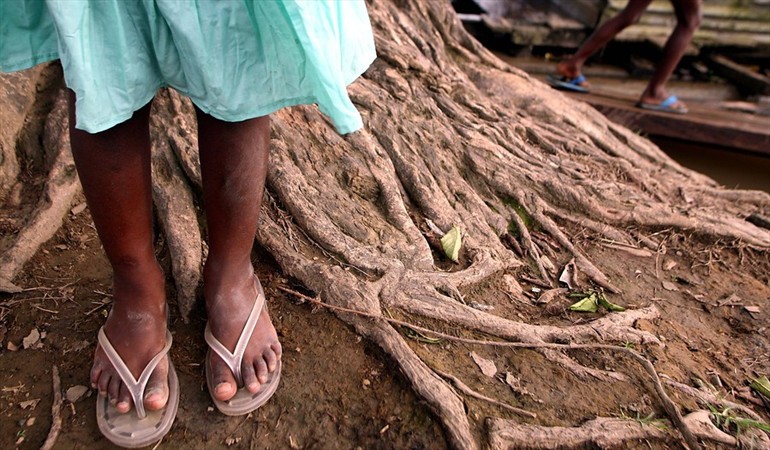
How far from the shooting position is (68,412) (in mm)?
1636

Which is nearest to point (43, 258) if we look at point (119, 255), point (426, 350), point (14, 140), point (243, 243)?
point (14, 140)

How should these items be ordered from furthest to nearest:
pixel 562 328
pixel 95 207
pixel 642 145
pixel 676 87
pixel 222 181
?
pixel 676 87 → pixel 642 145 → pixel 562 328 → pixel 222 181 → pixel 95 207

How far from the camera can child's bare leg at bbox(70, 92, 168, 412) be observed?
1363 millimetres

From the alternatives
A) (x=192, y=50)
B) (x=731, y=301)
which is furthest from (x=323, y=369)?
(x=731, y=301)

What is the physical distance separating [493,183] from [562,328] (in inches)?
36.0

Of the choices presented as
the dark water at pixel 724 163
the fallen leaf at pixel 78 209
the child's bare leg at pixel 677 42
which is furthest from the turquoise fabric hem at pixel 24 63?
the dark water at pixel 724 163

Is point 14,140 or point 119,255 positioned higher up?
point 119,255

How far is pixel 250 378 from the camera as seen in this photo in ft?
5.48

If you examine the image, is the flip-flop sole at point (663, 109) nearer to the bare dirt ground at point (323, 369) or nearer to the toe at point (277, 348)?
the bare dirt ground at point (323, 369)

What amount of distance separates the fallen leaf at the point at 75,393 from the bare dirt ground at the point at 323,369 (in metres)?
0.01

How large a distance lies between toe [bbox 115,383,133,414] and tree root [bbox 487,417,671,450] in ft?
3.55

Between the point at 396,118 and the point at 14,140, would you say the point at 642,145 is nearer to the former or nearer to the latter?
the point at 396,118

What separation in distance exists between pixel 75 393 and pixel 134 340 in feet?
0.94

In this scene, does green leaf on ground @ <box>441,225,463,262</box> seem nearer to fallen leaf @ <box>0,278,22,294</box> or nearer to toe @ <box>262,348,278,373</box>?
toe @ <box>262,348,278,373</box>
